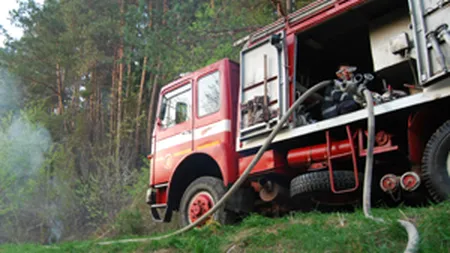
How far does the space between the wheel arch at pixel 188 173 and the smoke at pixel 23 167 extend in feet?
47.5

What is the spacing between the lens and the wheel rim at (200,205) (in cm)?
648

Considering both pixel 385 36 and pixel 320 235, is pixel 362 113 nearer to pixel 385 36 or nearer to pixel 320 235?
pixel 385 36

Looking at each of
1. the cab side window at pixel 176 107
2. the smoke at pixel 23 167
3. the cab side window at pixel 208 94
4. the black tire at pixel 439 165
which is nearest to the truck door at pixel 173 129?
the cab side window at pixel 176 107

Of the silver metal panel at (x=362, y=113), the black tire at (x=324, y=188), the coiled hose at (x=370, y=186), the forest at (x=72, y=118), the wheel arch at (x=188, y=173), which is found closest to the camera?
the coiled hose at (x=370, y=186)

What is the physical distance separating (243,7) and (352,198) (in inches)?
359

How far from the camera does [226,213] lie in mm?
6371

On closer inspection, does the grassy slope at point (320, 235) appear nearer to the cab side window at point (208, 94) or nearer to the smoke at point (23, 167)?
the cab side window at point (208, 94)

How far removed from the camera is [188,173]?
737 centimetres

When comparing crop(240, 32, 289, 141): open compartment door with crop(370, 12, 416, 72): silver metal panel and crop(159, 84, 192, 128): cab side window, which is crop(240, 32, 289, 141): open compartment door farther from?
crop(159, 84, 192, 128): cab side window

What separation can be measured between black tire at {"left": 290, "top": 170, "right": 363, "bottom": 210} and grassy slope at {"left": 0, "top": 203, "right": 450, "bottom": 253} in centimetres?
39

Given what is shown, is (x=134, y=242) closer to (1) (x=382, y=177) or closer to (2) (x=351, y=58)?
(1) (x=382, y=177)

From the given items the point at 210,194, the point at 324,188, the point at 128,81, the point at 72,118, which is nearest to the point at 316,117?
the point at 324,188

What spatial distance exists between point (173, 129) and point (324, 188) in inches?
121

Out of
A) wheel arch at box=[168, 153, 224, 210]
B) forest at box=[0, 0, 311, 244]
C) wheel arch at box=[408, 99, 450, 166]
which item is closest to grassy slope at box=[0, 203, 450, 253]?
wheel arch at box=[408, 99, 450, 166]
